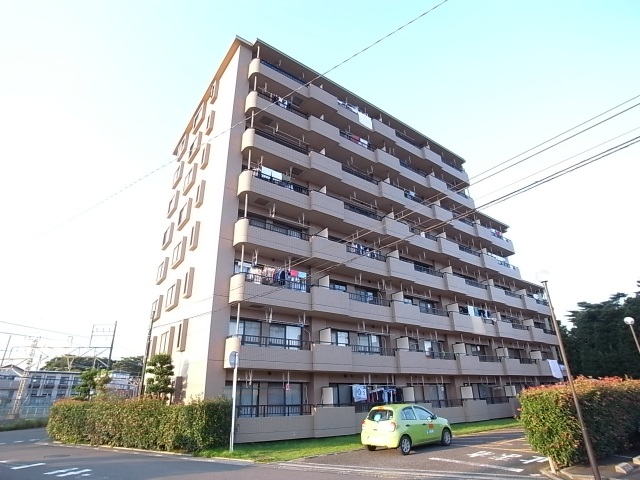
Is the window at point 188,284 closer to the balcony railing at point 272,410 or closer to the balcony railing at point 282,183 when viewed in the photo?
the balcony railing at point 282,183

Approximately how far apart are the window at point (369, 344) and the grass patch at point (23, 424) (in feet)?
89.7

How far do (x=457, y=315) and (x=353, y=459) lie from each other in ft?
61.3

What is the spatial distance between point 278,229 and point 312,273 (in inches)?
132

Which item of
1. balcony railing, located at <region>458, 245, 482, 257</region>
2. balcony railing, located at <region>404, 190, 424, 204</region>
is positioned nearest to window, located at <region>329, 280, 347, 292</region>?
balcony railing, located at <region>404, 190, 424, 204</region>

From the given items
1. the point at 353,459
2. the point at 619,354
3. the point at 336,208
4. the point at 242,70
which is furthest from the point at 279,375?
the point at 619,354

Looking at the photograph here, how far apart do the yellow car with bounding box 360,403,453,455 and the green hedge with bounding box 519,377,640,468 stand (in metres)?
3.63

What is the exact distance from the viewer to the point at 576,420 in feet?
28.3

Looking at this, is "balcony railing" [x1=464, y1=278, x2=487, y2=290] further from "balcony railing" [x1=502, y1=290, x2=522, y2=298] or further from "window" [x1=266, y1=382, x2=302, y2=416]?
"window" [x1=266, y1=382, x2=302, y2=416]

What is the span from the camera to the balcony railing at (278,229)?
20.5 m

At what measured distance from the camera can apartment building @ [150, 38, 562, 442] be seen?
→ 58.2 ft

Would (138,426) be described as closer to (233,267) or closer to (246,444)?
(246,444)

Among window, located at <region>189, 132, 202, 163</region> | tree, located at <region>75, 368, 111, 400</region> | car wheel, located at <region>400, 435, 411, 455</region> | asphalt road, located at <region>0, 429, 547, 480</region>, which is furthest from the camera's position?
window, located at <region>189, 132, 202, 163</region>

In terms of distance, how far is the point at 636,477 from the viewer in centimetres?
765

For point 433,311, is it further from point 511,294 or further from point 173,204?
point 173,204
